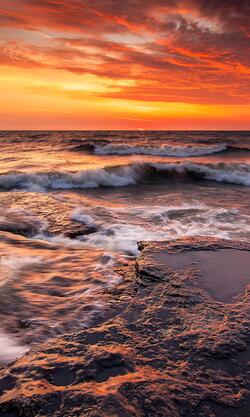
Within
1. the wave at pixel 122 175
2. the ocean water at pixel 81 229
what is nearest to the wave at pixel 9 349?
the ocean water at pixel 81 229

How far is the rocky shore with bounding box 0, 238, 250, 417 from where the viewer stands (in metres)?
1.87

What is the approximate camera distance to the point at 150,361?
2.23 meters

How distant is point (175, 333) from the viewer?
8.25 feet

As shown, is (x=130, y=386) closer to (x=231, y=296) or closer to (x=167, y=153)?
(x=231, y=296)

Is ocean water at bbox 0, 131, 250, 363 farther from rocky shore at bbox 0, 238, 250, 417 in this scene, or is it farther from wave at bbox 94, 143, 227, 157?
wave at bbox 94, 143, 227, 157

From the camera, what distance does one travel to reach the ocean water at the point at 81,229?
301 cm

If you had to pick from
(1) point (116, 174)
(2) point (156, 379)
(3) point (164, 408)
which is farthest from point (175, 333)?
(1) point (116, 174)

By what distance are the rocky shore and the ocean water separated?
29cm

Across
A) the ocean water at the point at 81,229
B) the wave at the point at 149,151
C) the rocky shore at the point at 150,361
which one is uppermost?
the wave at the point at 149,151

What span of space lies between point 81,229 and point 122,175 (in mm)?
8723

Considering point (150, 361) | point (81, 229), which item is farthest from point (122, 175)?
point (150, 361)

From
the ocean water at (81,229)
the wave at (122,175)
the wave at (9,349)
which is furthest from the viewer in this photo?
the wave at (122,175)

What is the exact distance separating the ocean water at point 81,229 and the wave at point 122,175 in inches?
1.6

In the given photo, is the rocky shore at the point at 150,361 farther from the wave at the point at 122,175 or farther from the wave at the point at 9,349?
the wave at the point at 122,175
